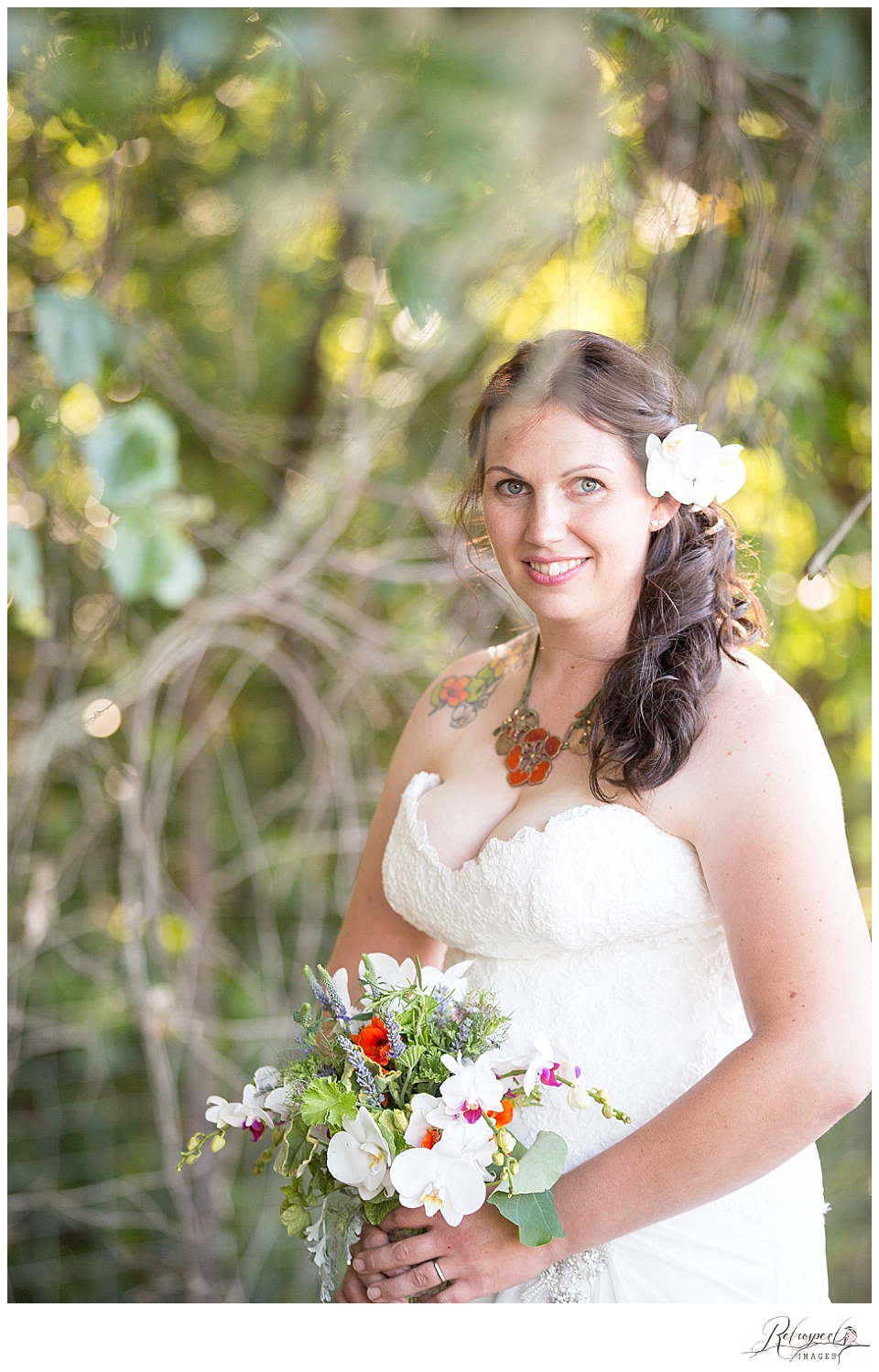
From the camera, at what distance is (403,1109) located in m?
0.96

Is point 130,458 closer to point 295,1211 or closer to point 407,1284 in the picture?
point 295,1211

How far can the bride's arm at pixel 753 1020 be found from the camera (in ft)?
3.29

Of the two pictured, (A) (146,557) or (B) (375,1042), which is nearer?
(B) (375,1042)

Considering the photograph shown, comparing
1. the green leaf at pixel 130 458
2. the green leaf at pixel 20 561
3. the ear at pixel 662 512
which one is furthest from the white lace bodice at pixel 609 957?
the green leaf at pixel 20 561

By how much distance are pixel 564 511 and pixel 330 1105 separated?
0.65 m

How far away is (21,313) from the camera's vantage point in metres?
1.71

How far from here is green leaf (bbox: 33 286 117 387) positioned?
1.37 metres

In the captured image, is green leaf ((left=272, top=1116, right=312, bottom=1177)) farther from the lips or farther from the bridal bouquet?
the lips

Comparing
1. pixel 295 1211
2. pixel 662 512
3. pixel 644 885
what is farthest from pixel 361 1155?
pixel 662 512

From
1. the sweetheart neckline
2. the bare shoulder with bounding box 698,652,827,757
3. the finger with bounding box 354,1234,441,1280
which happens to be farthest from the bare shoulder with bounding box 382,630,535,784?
the finger with bounding box 354,1234,441,1280

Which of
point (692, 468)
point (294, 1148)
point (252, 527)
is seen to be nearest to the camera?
point (294, 1148)

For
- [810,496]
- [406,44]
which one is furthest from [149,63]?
[810,496]

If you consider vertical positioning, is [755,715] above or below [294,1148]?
above

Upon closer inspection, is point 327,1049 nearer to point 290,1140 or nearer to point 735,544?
point 290,1140
